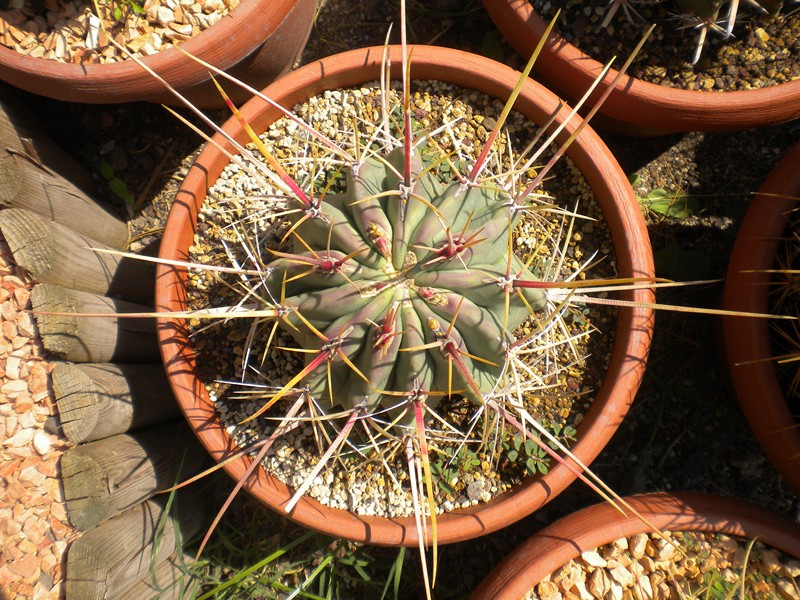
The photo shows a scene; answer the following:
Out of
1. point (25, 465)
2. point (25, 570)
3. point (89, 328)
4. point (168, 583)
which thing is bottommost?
point (168, 583)

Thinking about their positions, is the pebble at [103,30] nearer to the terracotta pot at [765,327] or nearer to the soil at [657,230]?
the soil at [657,230]

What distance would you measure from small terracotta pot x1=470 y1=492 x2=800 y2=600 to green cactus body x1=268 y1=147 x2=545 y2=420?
552mm

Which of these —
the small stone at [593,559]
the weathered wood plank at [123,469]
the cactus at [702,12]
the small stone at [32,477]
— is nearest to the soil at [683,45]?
the cactus at [702,12]

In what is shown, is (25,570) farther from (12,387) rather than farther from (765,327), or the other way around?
(765,327)

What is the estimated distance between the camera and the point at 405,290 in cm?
104

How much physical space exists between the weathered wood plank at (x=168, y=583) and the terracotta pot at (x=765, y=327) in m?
1.59

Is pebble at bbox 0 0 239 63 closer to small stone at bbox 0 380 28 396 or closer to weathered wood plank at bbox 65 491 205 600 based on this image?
small stone at bbox 0 380 28 396

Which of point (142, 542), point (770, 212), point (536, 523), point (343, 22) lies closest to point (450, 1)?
point (343, 22)

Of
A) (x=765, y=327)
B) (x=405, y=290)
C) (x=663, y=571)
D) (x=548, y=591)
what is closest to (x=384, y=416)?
(x=405, y=290)

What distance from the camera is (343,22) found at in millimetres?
1931

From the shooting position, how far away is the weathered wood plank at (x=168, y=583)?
1.54m

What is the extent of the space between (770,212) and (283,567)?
5.66 feet

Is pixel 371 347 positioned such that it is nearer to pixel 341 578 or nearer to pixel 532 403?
pixel 532 403

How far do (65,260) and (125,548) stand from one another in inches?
28.6
